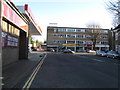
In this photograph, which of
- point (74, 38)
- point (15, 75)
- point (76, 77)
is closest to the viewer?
point (76, 77)

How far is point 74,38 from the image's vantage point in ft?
315

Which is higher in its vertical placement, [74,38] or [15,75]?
[74,38]

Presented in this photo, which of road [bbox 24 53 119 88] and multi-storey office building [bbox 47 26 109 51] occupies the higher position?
multi-storey office building [bbox 47 26 109 51]

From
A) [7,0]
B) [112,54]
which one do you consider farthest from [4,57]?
[112,54]

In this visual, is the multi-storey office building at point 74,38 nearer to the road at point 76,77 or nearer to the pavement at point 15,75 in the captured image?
the pavement at point 15,75

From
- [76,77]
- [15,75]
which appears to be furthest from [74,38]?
[76,77]

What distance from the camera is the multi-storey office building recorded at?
9494 centimetres

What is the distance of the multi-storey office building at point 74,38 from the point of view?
311ft

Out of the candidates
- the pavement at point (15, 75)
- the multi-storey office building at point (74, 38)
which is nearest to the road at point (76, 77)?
the pavement at point (15, 75)

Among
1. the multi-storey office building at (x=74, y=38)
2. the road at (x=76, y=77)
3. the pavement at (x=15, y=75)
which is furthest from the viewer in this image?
the multi-storey office building at (x=74, y=38)

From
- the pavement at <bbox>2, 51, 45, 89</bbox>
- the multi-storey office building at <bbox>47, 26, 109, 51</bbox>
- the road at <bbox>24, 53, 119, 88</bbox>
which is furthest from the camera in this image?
the multi-storey office building at <bbox>47, 26, 109, 51</bbox>

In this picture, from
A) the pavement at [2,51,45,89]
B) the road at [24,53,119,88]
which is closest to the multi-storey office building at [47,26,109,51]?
the pavement at [2,51,45,89]

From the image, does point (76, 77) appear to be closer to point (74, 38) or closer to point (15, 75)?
point (15, 75)

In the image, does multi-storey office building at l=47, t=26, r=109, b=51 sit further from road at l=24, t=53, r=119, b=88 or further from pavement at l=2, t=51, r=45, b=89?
road at l=24, t=53, r=119, b=88
